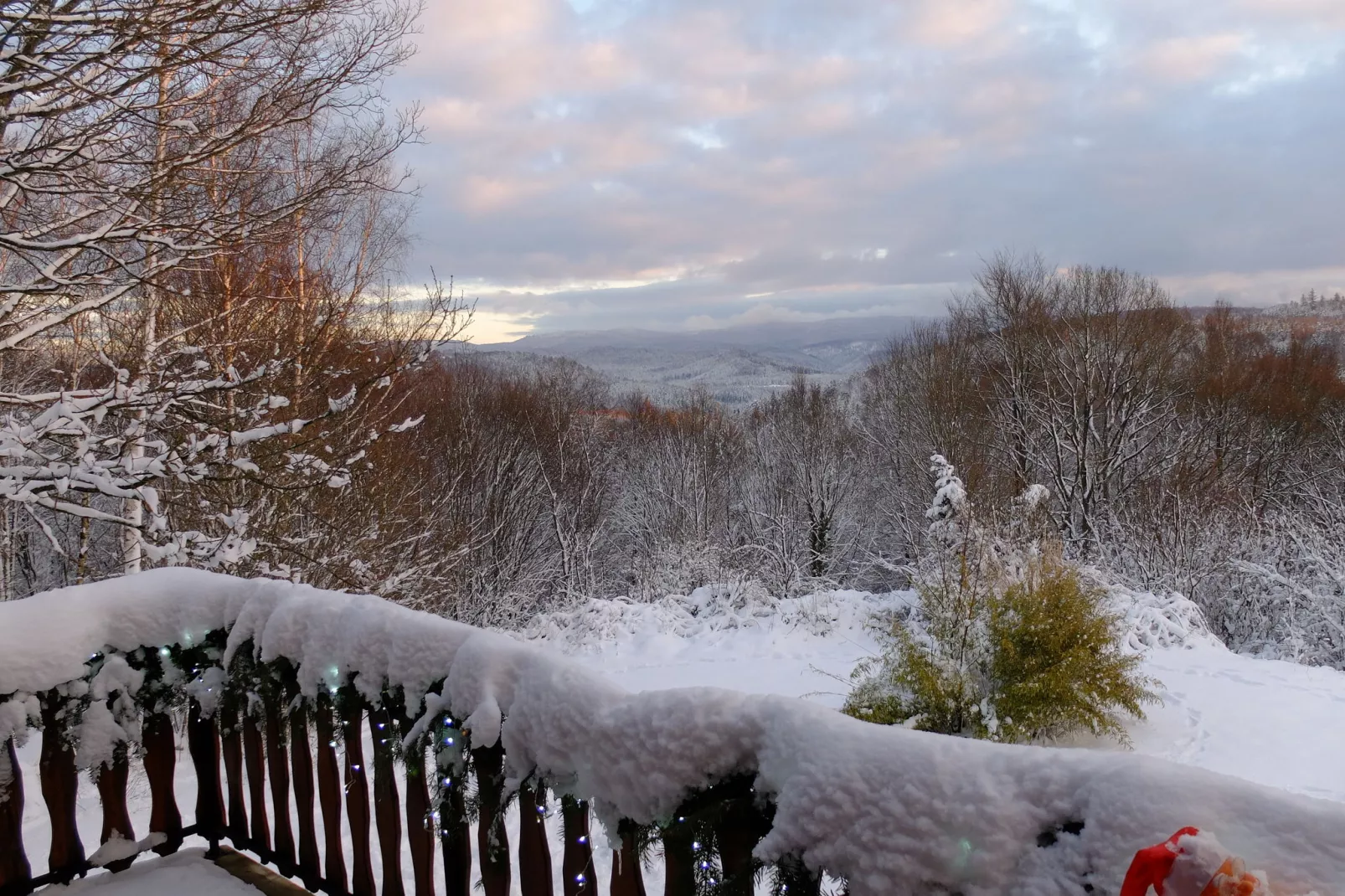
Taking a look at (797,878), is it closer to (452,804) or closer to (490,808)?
(490,808)

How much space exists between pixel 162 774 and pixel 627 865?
1.90 m

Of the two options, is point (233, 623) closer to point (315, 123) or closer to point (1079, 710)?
point (1079, 710)

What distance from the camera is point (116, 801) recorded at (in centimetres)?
246

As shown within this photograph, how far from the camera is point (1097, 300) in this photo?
16.8 metres

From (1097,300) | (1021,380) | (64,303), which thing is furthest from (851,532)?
(64,303)

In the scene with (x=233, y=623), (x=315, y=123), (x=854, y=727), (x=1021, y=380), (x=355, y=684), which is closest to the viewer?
(x=854, y=727)

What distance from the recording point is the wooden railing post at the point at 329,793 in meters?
2.11

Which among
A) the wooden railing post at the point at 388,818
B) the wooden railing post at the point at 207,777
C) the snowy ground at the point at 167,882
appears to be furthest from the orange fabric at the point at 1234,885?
the wooden railing post at the point at 207,777

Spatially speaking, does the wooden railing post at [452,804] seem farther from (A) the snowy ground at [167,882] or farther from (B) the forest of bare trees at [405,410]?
(B) the forest of bare trees at [405,410]

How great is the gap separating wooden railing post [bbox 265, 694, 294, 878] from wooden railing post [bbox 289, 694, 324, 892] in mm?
29

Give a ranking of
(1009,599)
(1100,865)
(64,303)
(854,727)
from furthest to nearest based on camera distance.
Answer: (1009,599) < (64,303) < (854,727) < (1100,865)

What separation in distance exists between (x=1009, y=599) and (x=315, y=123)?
8.51 metres

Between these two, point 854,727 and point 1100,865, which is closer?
point 1100,865

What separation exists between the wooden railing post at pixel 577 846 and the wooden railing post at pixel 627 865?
0.17ft
